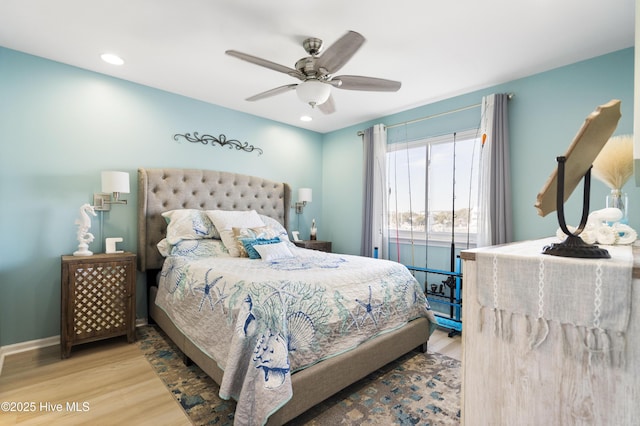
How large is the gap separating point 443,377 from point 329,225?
2.92 meters

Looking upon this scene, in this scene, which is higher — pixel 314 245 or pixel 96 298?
pixel 314 245

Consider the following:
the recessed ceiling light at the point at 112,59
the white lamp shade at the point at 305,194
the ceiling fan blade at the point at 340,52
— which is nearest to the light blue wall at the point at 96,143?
the recessed ceiling light at the point at 112,59

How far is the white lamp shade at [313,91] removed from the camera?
2.16m

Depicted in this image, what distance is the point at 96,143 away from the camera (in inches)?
113

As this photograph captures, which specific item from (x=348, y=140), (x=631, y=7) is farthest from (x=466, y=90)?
(x=348, y=140)

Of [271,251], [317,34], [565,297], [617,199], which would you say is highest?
[317,34]

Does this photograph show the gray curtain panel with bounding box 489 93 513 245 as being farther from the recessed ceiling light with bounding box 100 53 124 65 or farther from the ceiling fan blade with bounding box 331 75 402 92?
the recessed ceiling light with bounding box 100 53 124 65

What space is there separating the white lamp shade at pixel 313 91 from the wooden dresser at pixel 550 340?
1.67 metres

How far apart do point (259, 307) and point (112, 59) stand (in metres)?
2.59

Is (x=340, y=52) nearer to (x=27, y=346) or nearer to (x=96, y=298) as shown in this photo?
(x=96, y=298)

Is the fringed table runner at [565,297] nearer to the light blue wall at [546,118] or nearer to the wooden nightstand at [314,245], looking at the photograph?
the light blue wall at [546,118]

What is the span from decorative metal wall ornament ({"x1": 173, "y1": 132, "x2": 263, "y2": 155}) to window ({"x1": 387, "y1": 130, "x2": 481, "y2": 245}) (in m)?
1.89

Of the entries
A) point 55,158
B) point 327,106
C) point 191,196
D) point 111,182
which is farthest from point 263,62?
point 55,158

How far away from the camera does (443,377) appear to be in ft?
7.03
